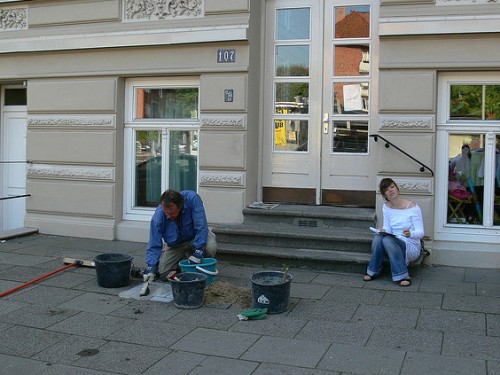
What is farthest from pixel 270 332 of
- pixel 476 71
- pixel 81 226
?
pixel 81 226

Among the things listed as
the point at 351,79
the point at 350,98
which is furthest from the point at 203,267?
the point at 351,79

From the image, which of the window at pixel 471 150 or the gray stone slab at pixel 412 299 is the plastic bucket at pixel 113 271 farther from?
the window at pixel 471 150

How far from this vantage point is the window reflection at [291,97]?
10.1 meters

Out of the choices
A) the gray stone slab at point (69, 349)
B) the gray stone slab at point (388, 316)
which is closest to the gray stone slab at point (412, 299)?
the gray stone slab at point (388, 316)

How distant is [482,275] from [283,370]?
425 centimetres

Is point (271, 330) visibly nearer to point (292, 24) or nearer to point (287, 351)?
point (287, 351)

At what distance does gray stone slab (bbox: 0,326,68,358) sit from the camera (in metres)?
5.61

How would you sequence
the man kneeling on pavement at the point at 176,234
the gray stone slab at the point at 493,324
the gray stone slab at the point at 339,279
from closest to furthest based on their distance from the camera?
the gray stone slab at the point at 493,324 < the man kneeling on pavement at the point at 176,234 < the gray stone slab at the point at 339,279

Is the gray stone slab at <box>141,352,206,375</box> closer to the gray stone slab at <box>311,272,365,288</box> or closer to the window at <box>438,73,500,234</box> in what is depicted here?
the gray stone slab at <box>311,272,365,288</box>

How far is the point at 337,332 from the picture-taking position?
607 centimetres

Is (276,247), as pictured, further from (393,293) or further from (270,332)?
(270,332)

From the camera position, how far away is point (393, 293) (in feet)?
24.3

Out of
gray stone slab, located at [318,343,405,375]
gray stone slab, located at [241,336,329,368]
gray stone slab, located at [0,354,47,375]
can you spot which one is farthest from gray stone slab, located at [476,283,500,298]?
gray stone slab, located at [0,354,47,375]

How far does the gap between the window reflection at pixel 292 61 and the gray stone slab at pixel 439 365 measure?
19.0ft
